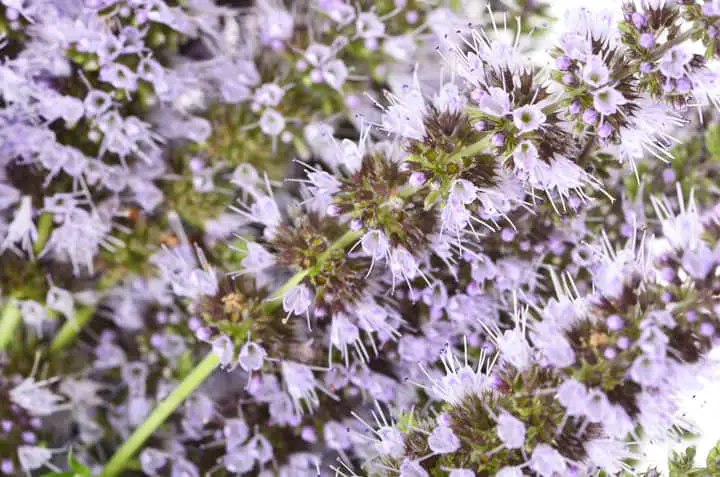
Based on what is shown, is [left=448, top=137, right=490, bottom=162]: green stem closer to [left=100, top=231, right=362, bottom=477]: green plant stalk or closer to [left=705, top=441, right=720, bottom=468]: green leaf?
[left=100, top=231, right=362, bottom=477]: green plant stalk

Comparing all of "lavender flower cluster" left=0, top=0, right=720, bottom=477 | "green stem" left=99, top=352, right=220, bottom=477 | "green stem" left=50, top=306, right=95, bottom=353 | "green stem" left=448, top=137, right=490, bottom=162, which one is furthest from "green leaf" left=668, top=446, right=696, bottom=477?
"green stem" left=50, top=306, right=95, bottom=353

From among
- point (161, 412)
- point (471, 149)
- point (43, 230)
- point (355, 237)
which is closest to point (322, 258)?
point (355, 237)

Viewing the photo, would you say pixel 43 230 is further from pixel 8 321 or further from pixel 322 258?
pixel 322 258

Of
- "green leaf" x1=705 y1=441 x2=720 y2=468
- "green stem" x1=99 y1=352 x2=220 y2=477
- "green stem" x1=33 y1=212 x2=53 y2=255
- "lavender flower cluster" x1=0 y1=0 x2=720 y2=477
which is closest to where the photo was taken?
"lavender flower cluster" x1=0 y1=0 x2=720 y2=477

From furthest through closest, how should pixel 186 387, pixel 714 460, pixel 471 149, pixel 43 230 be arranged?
pixel 43 230 < pixel 186 387 < pixel 714 460 < pixel 471 149

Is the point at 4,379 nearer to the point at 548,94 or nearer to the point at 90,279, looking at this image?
the point at 90,279

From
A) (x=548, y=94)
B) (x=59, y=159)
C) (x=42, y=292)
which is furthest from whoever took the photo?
(x=42, y=292)

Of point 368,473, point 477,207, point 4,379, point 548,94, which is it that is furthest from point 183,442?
point 548,94
